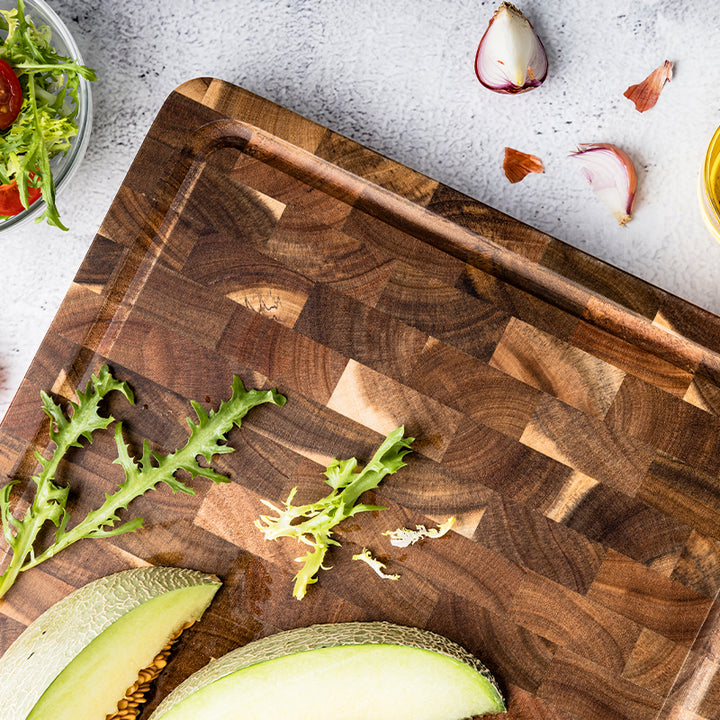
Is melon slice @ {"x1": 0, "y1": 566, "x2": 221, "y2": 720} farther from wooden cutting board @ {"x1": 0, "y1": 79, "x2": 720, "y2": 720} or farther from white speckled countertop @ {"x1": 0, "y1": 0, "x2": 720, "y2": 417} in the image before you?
white speckled countertop @ {"x1": 0, "y1": 0, "x2": 720, "y2": 417}

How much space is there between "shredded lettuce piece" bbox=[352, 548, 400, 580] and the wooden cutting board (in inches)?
0.7

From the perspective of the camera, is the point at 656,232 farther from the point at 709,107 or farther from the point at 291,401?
the point at 291,401

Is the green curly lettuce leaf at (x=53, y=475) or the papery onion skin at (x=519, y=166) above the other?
the papery onion skin at (x=519, y=166)

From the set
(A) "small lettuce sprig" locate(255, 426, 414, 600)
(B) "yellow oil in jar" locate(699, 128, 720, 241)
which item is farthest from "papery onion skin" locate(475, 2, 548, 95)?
(A) "small lettuce sprig" locate(255, 426, 414, 600)

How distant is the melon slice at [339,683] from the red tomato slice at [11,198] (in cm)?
85

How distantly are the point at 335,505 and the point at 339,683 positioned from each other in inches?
11.1

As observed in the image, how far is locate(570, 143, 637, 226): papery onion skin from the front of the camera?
1138 millimetres

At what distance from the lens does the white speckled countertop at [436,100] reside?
1156 mm

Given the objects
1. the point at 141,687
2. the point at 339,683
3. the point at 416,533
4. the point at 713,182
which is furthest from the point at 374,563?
the point at 713,182

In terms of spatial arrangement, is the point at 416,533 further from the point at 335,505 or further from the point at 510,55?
→ the point at 510,55

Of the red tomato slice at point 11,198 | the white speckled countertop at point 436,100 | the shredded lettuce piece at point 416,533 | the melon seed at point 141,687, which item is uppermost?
the white speckled countertop at point 436,100

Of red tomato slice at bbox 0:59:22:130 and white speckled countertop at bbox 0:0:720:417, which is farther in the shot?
white speckled countertop at bbox 0:0:720:417

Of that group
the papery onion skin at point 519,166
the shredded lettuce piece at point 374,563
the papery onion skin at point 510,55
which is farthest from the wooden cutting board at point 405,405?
the papery onion skin at point 510,55

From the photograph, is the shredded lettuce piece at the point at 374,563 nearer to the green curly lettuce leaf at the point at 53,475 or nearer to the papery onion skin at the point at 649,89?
the green curly lettuce leaf at the point at 53,475
